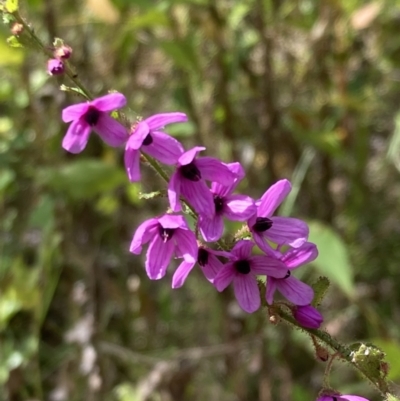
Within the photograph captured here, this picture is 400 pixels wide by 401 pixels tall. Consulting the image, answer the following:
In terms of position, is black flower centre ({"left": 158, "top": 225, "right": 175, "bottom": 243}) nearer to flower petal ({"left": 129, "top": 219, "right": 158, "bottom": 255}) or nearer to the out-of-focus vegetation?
flower petal ({"left": 129, "top": 219, "right": 158, "bottom": 255})

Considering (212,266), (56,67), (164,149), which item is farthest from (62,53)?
(212,266)

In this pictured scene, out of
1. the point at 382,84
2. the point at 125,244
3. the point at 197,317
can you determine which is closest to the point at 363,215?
the point at 382,84

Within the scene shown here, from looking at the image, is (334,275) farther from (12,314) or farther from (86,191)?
(12,314)

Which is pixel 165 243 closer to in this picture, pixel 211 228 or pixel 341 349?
pixel 211 228

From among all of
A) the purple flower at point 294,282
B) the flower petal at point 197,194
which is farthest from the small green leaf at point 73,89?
the purple flower at point 294,282

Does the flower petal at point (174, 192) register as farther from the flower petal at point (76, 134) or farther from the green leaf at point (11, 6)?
the green leaf at point (11, 6)

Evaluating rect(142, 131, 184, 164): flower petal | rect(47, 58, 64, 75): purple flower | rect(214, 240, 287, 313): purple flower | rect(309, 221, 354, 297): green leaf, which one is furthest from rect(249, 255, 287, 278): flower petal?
rect(309, 221, 354, 297): green leaf
